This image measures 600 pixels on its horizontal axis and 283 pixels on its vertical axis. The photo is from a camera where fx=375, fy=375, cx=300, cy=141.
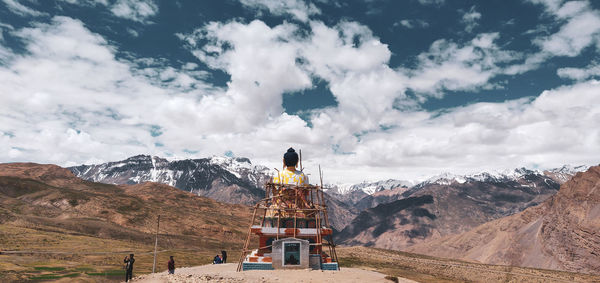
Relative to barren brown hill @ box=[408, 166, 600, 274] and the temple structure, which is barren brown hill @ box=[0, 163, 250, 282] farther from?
barren brown hill @ box=[408, 166, 600, 274]

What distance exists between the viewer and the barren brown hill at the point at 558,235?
11419 centimetres

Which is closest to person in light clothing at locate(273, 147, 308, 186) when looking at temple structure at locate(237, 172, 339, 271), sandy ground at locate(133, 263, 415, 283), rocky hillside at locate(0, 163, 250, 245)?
temple structure at locate(237, 172, 339, 271)

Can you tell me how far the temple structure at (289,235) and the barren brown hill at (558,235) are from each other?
10782cm

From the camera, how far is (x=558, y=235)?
125500 mm

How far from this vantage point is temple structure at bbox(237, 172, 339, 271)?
3634 centimetres

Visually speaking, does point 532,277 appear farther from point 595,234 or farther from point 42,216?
point 42,216

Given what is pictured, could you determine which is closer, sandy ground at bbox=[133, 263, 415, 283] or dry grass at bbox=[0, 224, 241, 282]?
sandy ground at bbox=[133, 263, 415, 283]

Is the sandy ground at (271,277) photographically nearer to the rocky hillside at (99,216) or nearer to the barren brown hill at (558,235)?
the rocky hillside at (99,216)

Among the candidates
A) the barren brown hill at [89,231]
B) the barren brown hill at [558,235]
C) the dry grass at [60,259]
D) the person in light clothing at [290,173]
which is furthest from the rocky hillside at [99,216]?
the barren brown hill at [558,235]

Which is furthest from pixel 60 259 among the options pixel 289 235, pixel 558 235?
pixel 558 235

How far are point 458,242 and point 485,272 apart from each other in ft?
435

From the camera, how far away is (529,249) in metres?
134

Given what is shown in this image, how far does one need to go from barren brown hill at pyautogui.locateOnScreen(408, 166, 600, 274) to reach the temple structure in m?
108

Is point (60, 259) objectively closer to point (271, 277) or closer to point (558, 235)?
point (271, 277)
